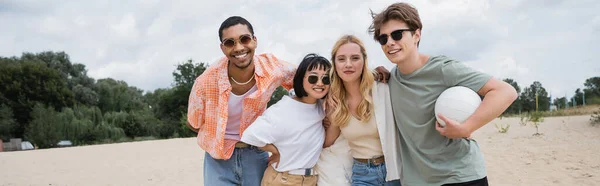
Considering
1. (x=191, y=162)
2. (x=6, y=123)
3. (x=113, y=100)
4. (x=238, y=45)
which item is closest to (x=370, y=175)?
(x=238, y=45)

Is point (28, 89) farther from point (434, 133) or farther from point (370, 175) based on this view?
point (434, 133)

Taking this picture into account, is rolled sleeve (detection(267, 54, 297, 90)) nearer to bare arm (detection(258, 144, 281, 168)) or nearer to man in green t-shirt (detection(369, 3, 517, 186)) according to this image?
bare arm (detection(258, 144, 281, 168))

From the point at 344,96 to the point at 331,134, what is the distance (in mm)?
359

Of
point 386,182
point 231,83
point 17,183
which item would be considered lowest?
point 17,183

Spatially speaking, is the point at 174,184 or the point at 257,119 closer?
the point at 257,119

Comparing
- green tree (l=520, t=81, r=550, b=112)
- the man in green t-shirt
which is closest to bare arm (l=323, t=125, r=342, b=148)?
the man in green t-shirt

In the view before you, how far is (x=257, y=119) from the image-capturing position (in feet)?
13.5

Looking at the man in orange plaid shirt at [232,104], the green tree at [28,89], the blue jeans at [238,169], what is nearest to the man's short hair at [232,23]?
the man in orange plaid shirt at [232,104]

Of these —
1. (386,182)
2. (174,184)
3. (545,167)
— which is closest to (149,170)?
(174,184)

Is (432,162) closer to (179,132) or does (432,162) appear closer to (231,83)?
(231,83)

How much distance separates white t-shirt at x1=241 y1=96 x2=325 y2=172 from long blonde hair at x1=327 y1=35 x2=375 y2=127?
24 centimetres

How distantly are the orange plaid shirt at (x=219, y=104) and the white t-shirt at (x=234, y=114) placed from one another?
61 millimetres

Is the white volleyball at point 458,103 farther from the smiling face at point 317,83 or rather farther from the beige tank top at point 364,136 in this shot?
the smiling face at point 317,83

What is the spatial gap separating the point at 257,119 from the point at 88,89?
47828 mm
